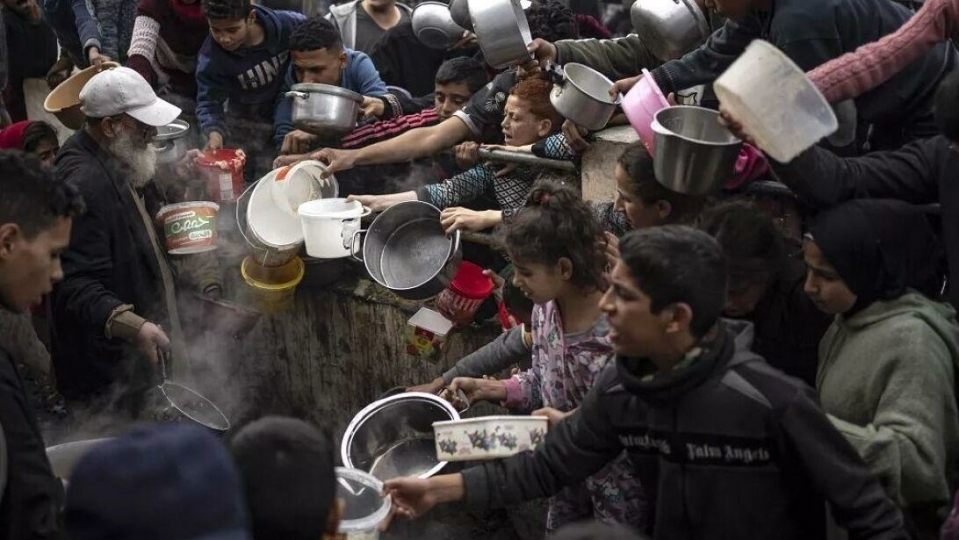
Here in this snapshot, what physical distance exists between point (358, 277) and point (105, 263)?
1476 millimetres

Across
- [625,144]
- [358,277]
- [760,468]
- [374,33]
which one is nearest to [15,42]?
[374,33]

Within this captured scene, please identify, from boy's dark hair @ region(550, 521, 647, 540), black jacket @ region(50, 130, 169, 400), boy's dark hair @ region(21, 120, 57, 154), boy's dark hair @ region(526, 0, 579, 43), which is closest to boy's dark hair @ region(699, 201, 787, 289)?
boy's dark hair @ region(550, 521, 647, 540)

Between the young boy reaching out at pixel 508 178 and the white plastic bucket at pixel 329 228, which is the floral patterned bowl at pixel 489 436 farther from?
the white plastic bucket at pixel 329 228

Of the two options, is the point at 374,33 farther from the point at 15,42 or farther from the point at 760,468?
the point at 760,468

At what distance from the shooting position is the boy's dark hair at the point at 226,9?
5.98 metres

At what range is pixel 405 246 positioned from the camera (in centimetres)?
508

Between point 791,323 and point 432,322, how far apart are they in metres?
2.11

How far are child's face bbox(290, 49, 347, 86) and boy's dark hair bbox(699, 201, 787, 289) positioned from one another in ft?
10.4

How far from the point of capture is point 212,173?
565 cm

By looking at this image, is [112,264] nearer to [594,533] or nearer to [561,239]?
[561,239]

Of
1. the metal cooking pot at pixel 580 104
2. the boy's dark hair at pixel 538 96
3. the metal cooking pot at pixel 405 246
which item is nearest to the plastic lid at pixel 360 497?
the metal cooking pot at pixel 405 246

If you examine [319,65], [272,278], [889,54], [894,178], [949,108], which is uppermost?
[949,108]

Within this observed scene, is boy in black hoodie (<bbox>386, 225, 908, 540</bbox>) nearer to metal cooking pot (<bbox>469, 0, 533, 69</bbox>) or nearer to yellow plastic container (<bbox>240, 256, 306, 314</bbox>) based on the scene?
metal cooking pot (<bbox>469, 0, 533, 69</bbox>)

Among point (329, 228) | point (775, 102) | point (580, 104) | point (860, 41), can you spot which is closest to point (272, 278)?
point (329, 228)
